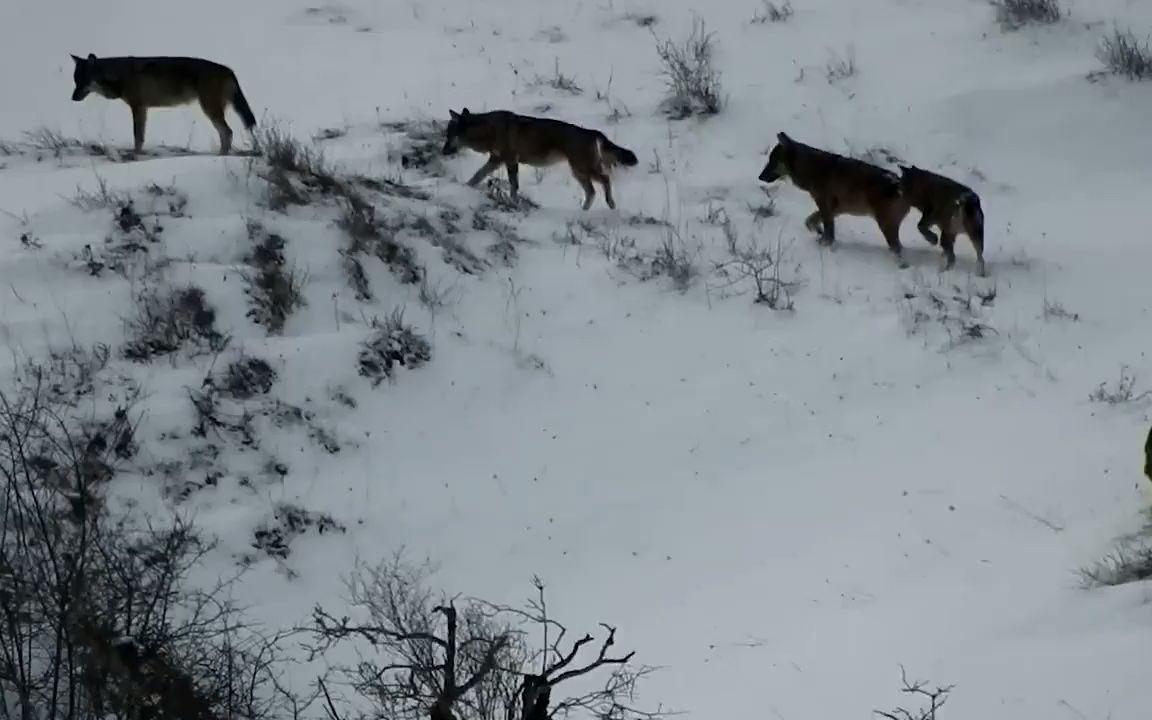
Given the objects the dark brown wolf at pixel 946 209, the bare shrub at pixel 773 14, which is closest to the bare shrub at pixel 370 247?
the dark brown wolf at pixel 946 209

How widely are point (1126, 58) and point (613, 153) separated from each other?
694 centimetres

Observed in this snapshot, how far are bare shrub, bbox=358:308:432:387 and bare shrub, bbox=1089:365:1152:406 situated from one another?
5.52 meters

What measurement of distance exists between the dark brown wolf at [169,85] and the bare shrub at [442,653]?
699cm

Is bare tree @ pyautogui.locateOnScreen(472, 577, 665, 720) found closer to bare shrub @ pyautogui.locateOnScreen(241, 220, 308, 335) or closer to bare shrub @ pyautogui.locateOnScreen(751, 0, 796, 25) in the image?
bare shrub @ pyautogui.locateOnScreen(241, 220, 308, 335)

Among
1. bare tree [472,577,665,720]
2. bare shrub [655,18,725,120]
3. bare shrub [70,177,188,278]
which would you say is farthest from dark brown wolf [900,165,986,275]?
bare shrub [70,177,188,278]

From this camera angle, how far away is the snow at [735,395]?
8.40 meters

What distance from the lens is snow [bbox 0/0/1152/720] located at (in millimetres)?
8398

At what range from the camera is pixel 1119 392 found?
421 inches

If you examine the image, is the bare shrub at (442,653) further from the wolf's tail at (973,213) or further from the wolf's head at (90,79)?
the wolf's head at (90,79)

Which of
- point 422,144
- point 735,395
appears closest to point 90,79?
point 422,144

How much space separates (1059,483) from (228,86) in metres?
9.49

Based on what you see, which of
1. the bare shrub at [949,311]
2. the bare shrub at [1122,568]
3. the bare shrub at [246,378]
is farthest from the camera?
the bare shrub at [949,311]

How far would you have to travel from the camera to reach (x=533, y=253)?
12758 millimetres

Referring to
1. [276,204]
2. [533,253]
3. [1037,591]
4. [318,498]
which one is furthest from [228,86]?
[1037,591]
